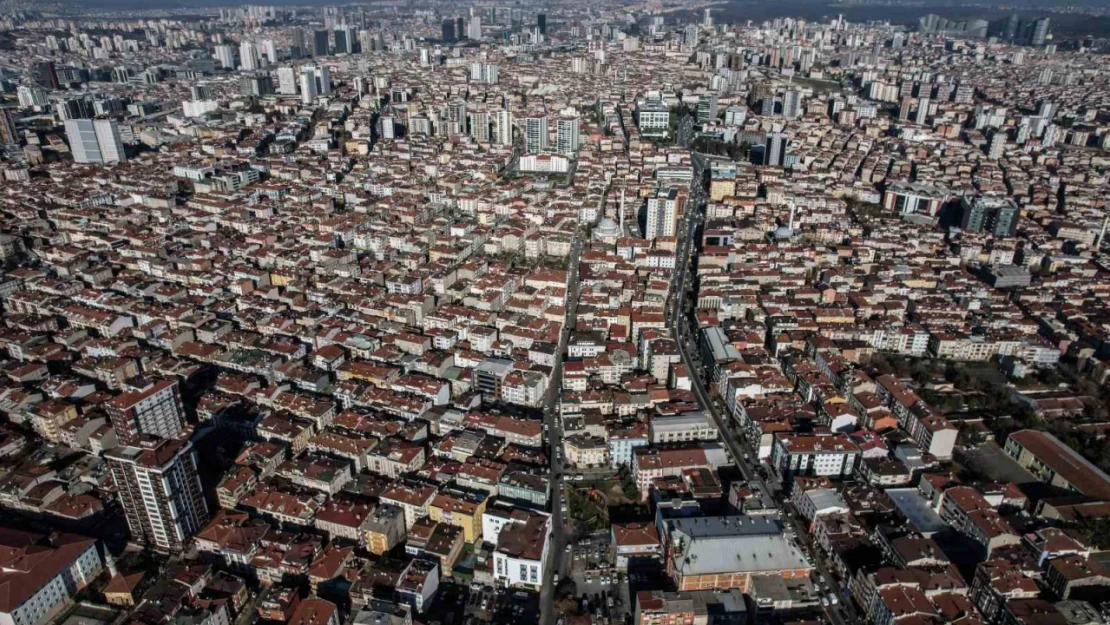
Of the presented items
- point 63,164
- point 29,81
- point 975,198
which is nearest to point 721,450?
point 975,198

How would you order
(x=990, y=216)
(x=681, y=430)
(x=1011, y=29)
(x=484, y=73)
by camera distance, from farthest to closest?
1. (x=1011, y=29)
2. (x=484, y=73)
3. (x=990, y=216)
4. (x=681, y=430)

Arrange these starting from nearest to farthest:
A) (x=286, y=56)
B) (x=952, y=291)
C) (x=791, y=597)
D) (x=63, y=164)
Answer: (x=791, y=597) < (x=952, y=291) < (x=63, y=164) < (x=286, y=56)

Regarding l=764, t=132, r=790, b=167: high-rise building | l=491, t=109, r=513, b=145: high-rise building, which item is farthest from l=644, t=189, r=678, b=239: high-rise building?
l=491, t=109, r=513, b=145: high-rise building

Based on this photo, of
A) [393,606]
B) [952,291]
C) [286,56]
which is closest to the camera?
[393,606]

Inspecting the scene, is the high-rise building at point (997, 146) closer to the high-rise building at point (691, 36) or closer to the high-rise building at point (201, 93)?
the high-rise building at point (691, 36)

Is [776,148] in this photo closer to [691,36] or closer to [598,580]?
[598,580]

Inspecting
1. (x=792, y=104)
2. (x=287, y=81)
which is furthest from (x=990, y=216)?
(x=287, y=81)

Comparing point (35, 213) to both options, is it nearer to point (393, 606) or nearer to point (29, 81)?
point (393, 606)
